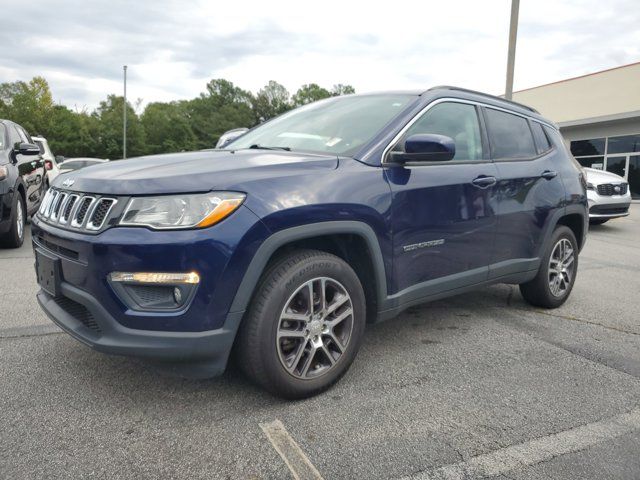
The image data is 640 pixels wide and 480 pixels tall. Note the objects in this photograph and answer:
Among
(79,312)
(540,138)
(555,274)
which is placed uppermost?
(540,138)

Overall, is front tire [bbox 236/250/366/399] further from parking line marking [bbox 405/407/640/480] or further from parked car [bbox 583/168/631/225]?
parked car [bbox 583/168/631/225]

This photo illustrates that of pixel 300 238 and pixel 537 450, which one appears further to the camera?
pixel 300 238

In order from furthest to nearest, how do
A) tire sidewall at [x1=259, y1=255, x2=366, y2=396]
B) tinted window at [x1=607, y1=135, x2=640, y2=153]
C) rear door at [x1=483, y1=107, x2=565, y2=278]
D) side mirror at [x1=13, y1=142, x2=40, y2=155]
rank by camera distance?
tinted window at [x1=607, y1=135, x2=640, y2=153], side mirror at [x1=13, y1=142, x2=40, y2=155], rear door at [x1=483, y1=107, x2=565, y2=278], tire sidewall at [x1=259, y1=255, x2=366, y2=396]

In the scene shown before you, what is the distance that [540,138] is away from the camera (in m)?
4.36

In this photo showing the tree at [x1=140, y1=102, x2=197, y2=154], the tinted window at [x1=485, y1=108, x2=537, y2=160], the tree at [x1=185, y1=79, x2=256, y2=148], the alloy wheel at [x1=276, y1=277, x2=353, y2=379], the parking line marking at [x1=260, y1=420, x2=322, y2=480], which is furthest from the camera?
the tree at [x1=185, y1=79, x2=256, y2=148]

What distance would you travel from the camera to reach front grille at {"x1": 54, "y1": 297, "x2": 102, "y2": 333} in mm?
2408

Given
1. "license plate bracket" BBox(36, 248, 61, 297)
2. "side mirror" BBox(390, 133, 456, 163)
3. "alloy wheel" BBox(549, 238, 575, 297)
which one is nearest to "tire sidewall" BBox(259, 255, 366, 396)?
"side mirror" BBox(390, 133, 456, 163)

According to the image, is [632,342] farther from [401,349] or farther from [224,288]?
[224,288]

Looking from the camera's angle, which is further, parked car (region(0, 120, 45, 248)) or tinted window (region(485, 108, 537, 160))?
parked car (region(0, 120, 45, 248))

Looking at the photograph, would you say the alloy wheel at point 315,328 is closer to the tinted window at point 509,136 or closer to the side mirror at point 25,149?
the tinted window at point 509,136

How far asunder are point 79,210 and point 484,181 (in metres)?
2.48

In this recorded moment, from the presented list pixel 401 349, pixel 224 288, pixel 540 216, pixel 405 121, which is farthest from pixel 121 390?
pixel 540 216

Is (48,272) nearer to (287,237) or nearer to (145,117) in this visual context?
(287,237)

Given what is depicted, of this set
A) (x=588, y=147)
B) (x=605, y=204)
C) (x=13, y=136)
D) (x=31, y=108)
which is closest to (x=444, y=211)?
(x=13, y=136)
